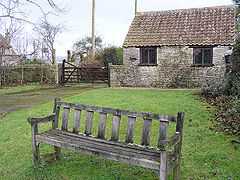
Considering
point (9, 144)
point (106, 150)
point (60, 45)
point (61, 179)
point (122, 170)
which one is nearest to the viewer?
point (106, 150)

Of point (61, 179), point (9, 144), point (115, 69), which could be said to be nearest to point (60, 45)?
point (115, 69)

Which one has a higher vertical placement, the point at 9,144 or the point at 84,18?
the point at 84,18

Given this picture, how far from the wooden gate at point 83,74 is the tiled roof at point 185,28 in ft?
9.91

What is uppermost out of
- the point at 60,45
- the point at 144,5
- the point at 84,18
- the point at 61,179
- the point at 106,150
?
the point at 144,5

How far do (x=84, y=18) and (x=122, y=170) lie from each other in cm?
2803

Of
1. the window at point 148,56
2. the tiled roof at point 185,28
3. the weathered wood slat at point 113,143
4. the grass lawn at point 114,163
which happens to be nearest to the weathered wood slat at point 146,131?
the weathered wood slat at point 113,143

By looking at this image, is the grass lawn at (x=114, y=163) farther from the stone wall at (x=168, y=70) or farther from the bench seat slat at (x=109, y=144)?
the stone wall at (x=168, y=70)

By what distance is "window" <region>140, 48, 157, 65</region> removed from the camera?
19359mm

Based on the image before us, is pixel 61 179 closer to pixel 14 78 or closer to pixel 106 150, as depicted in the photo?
pixel 106 150

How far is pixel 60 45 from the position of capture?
3030 cm

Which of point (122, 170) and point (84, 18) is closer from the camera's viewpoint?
point (122, 170)

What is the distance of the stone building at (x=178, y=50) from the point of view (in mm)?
18391

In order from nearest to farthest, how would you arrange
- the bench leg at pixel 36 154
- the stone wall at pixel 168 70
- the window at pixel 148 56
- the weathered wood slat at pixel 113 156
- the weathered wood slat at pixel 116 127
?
the weathered wood slat at pixel 113 156, the weathered wood slat at pixel 116 127, the bench leg at pixel 36 154, the stone wall at pixel 168 70, the window at pixel 148 56

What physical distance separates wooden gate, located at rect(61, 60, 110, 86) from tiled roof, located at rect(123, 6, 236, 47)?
3.02 m
